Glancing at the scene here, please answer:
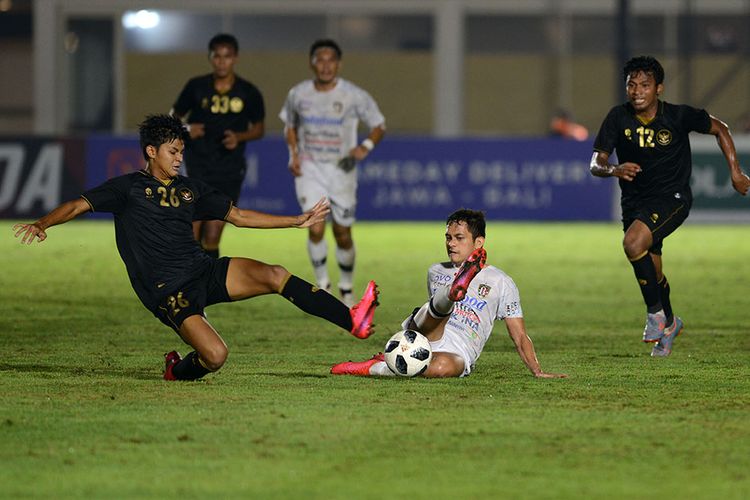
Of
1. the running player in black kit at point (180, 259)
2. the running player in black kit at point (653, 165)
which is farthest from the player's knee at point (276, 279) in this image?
the running player in black kit at point (653, 165)

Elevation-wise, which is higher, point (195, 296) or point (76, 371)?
point (195, 296)

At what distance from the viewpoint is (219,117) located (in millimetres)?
13391

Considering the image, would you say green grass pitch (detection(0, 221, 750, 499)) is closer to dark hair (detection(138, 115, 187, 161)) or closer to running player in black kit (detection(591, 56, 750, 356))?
running player in black kit (detection(591, 56, 750, 356))

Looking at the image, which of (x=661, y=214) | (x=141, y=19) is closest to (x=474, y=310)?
(x=661, y=214)

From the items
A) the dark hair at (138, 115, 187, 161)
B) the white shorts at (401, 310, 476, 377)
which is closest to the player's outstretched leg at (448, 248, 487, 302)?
the white shorts at (401, 310, 476, 377)

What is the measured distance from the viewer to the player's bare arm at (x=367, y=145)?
44.2ft

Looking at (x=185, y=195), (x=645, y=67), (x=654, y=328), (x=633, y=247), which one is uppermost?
(x=645, y=67)

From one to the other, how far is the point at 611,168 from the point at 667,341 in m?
1.20

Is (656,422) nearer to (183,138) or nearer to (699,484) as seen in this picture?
(699,484)

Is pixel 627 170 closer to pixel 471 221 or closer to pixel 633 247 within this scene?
pixel 633 247

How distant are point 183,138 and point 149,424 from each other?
216 centimetres

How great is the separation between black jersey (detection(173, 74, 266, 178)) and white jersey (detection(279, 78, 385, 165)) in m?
0.44

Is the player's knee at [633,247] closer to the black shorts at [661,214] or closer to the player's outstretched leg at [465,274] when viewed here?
the black shorts at [661,214]

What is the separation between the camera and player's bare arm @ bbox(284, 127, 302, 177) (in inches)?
535
